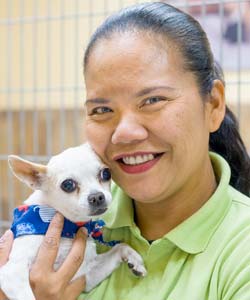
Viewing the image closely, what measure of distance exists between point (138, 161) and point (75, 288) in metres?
0.30

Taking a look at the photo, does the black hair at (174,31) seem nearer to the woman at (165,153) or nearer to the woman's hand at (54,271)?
the woman at (165,153)

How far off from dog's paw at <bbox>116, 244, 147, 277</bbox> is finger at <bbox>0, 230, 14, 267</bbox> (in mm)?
240

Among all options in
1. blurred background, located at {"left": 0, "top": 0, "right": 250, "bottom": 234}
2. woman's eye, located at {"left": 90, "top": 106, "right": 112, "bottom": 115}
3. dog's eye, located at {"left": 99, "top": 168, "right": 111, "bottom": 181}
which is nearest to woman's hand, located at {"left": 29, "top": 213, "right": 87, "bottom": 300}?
dog's eye, located at {"left": 99, "top": 168, "right": 111, "bottom": 181}

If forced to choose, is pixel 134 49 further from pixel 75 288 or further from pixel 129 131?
pixel 75 288

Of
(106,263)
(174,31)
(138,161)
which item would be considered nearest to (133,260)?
(106,263)

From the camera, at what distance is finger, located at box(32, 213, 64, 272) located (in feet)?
3.54

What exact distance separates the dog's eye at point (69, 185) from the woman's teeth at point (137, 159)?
14 cm

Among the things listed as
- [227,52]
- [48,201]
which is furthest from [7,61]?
[48,201]

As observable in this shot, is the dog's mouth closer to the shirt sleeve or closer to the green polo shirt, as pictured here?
the green polo shirt

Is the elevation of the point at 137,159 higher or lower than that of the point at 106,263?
higher

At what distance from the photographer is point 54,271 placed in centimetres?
109

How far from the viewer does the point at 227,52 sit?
5.90 feet

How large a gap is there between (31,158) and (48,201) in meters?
0.98

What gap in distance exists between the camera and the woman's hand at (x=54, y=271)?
1064 mm
